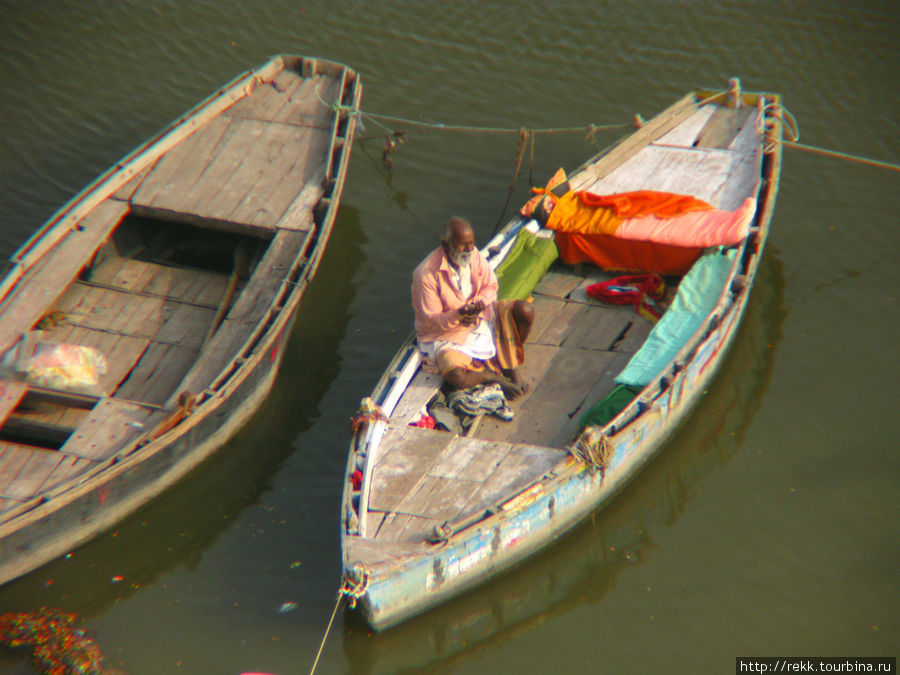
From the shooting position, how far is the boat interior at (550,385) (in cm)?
656

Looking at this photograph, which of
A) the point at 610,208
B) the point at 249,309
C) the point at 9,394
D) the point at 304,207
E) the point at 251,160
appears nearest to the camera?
the point at 9,394

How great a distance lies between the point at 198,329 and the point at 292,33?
20.2 feet

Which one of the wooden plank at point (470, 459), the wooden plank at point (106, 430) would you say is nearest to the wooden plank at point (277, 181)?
the wooden plank at point (106, 430)

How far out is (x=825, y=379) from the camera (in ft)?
28.6

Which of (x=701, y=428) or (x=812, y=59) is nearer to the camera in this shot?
(x=701, y=428)

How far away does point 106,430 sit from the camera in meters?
7.16

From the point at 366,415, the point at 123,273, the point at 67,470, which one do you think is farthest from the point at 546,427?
the point at 123,273

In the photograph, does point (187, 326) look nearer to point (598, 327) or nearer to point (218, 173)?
point (218, 173)

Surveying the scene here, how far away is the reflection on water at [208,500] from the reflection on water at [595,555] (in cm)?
167

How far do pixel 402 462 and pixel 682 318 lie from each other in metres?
2.73

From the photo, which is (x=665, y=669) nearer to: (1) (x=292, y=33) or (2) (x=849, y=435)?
(2) (x=849, y=435)

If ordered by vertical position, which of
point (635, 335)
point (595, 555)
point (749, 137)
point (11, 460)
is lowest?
point (595, 555)

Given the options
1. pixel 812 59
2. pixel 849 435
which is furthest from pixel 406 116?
pixel 849 435

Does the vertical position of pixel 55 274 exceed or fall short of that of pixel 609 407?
it exceeds it
